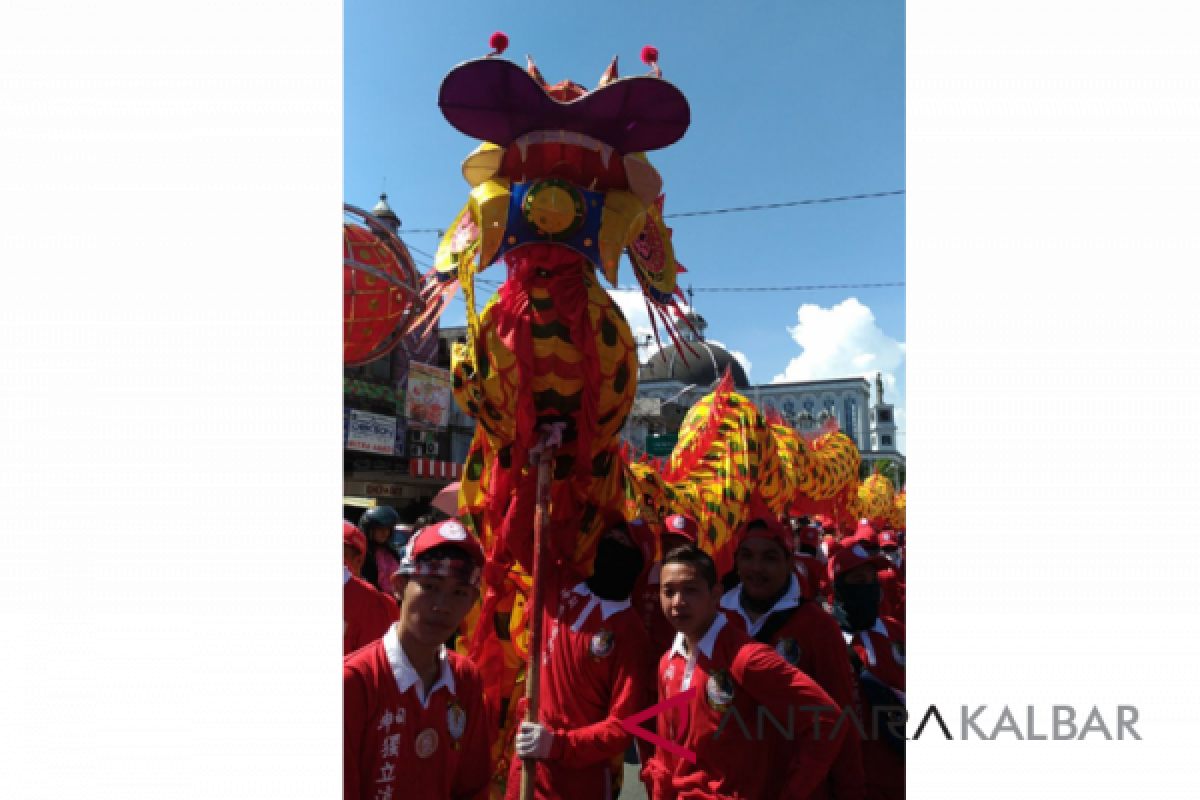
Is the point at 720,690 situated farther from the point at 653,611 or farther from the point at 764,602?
the point at 653,611

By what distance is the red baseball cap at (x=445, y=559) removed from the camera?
203 centimetres

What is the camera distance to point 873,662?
3090 mm

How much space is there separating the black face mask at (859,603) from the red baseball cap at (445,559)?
2008 millimetres

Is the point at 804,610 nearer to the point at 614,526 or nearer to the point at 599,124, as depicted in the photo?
the point at 614,526

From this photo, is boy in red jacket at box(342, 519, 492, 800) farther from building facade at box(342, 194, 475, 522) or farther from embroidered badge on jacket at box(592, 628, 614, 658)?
building facade at box(342, 194, 475, 522)

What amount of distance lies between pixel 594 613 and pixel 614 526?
0.51 m

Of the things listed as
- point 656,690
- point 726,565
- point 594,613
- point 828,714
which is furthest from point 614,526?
point 726,565

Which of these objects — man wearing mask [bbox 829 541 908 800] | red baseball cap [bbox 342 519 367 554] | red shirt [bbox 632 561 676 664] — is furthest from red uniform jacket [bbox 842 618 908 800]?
red baseball cap [bbox 342 519 367 554]

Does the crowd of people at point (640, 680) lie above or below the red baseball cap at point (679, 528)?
below

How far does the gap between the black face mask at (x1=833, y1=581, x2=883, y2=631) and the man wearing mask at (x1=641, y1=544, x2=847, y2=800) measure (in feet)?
3.94

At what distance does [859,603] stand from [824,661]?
852 millimetres

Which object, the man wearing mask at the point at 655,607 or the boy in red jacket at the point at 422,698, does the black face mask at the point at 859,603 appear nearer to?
the man wearing mask at the point at 655,607

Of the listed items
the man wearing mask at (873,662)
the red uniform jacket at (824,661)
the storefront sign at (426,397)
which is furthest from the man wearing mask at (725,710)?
the storefront sign at (426,397)
